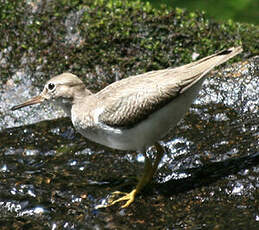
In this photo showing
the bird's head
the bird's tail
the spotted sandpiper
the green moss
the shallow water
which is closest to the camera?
the shallow water

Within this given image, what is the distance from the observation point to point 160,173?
23.9ft

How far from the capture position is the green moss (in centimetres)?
962

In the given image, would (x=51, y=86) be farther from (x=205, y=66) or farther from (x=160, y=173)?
(x=205, y=66)

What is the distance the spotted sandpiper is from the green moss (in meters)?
2.60

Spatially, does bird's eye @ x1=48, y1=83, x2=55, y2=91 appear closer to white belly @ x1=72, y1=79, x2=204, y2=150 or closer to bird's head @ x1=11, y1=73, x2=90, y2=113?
bird's head @ x1=11, y1=73, x2=90, y2=113

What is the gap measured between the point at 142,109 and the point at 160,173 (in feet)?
3.20

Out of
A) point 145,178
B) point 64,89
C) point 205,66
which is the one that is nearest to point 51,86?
point 64,89

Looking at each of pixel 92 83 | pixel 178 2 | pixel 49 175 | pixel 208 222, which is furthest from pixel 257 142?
pixel 178 2

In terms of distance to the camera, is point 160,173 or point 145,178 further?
point 160,173

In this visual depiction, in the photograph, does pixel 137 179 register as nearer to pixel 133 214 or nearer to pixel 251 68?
pixel 133 214

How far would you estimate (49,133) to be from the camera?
8.52 m

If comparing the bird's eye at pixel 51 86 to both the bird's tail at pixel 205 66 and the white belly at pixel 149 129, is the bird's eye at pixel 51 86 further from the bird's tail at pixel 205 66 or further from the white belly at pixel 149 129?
the bird's tail at pixel 205 66

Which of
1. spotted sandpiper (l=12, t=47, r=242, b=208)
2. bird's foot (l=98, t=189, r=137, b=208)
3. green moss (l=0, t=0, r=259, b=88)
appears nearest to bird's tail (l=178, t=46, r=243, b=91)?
spotted sandpiper (l=12, t=47, r=242, b=208)

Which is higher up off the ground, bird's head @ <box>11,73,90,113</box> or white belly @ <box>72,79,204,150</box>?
bird's head @ <box>11,73,90,113</box>
